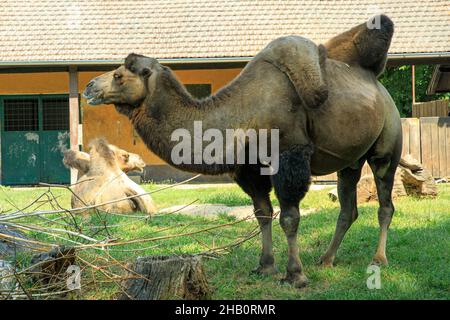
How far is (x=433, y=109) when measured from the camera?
24562 millimetres

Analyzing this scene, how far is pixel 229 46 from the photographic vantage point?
18438mm

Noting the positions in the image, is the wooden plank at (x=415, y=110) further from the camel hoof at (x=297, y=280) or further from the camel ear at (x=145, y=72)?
the camel ear at (x=145, y=72)

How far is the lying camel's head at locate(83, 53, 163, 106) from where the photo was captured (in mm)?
6102

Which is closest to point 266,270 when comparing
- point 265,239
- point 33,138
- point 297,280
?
point 265,239

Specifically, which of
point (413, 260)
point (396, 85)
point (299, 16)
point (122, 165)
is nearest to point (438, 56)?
point (299, 16)

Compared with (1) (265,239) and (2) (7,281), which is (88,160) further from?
(2) (7,281)

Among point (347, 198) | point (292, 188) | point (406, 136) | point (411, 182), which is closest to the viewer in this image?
point (292, 188)

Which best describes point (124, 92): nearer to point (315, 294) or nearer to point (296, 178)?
point (296, 178)

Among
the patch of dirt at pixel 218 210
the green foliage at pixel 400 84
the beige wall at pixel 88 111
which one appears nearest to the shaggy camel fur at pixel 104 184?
the patch of dirt at pixel 218 210

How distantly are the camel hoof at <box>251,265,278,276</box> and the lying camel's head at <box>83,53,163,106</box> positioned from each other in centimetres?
199

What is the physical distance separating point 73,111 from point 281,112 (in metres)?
12.9

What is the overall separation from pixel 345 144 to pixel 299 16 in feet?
45.3

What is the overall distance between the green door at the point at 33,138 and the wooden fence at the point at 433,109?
12.4m

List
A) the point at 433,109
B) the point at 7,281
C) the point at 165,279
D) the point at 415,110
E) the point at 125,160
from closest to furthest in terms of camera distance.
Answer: the point at 165,279 < the point at 7,281 < the point at 125,160 < the point at 433,109 < the point at 415,110
